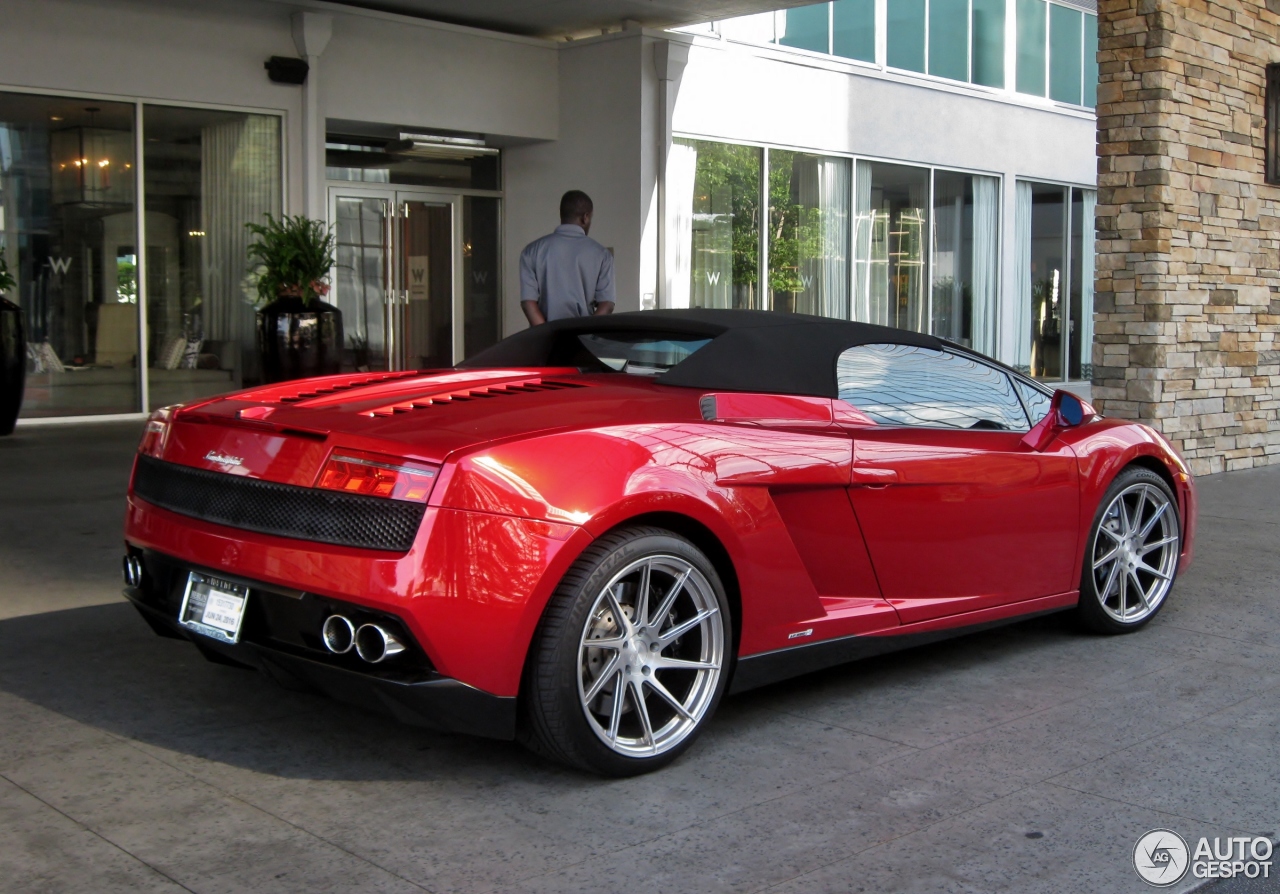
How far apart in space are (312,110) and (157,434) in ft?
34.1

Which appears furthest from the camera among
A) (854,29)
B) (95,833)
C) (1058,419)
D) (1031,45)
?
(1031,45)

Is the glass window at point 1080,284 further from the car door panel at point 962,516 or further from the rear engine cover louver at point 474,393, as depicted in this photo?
the rear engine cover louver at point 474,393

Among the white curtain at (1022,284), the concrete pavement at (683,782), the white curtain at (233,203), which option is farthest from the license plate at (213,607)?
the white curtain at (1022,284)

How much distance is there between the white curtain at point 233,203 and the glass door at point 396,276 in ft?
4.39

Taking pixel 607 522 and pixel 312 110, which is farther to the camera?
pixel 312 110

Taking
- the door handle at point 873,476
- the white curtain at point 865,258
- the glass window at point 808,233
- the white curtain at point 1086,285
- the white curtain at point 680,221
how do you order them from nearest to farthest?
the door handle at point 873,476 → the white curtain at point 680,221 → the glass window at point 808,233 → the white curtain at point 865,258 → the white curtain at point 1086,285

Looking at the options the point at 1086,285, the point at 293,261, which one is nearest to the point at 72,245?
the point at 293,261

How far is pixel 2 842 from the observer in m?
3.13

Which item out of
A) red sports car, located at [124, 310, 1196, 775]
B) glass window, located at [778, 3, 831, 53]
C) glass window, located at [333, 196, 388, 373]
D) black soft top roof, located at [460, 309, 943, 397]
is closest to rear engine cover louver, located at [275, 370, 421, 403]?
red sports car, located at [124, 310, 1196, 775]

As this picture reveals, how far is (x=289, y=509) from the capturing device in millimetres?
3510

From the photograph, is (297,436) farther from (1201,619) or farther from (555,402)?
(1201,619)

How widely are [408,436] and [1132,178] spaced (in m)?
8.17

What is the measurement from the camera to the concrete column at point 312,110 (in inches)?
530

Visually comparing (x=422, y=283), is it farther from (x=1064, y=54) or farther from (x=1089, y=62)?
(x=1089, y=62)
